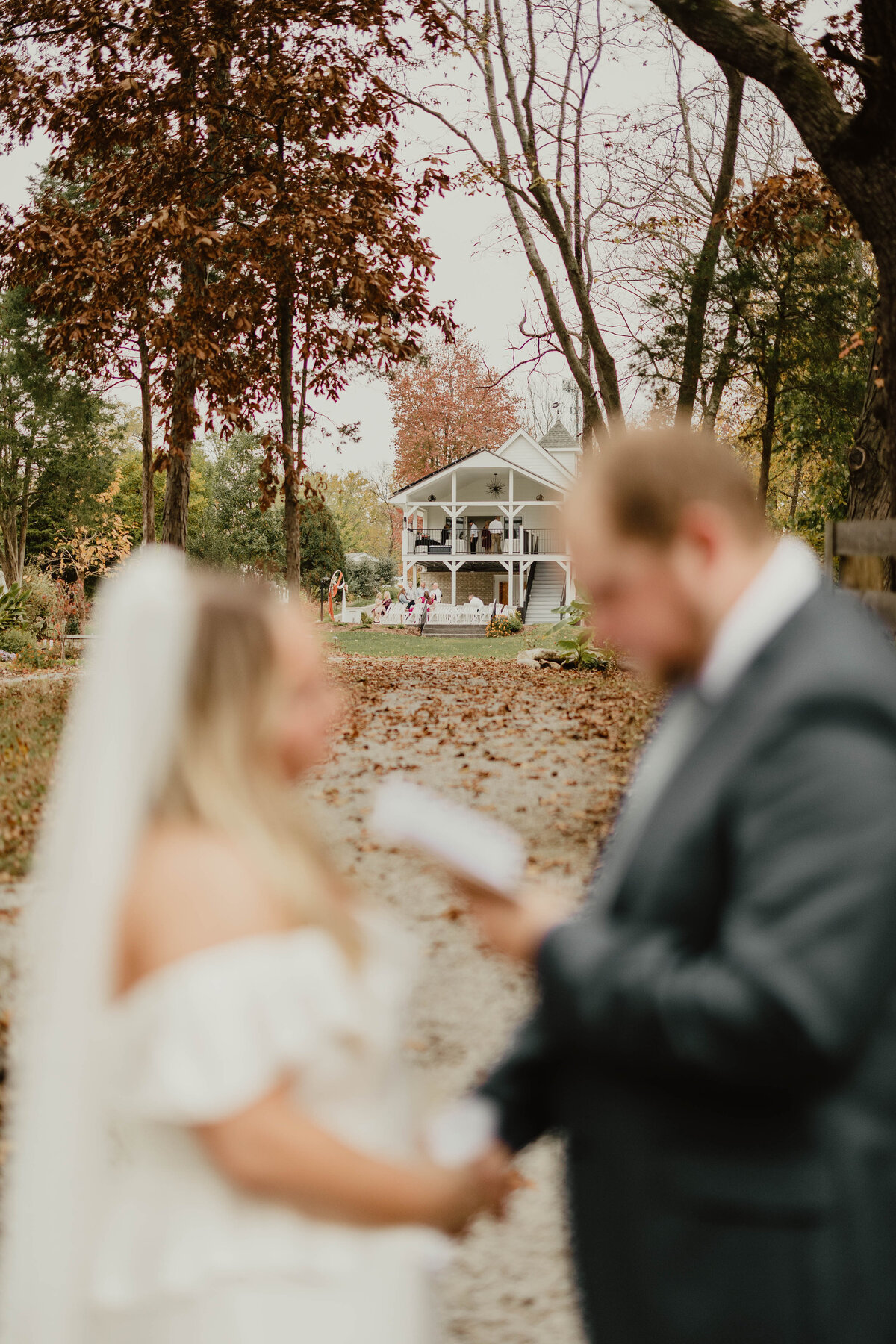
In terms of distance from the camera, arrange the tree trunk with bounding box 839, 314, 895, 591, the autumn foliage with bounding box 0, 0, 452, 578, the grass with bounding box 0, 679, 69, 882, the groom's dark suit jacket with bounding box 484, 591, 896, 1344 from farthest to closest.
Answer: the autumn foliage with bounding box 0, 0, 452, 578, the tree trunk with bounding box 839, 314, 895, 591, the grass with bounding box 0, 679, 69, 882, the groom's dark suit jacket with bounding box 484, 591, 896, 1344

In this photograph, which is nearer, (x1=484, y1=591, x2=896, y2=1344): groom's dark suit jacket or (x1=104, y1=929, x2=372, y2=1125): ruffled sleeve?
(x1=484, y1=591, x2=896, y2=1344): groom's dark suit jacket

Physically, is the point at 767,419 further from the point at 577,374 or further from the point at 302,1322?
the point at 302,1322

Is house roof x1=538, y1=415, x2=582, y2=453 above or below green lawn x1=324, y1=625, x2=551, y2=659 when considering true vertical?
above

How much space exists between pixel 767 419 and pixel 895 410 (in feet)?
43.0

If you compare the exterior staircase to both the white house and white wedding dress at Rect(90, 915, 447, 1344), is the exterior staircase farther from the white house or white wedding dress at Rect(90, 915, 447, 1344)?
white wedding dress at Rect(90, 915, 447, 1344)

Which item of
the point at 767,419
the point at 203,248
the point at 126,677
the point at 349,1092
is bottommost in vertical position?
the point at 349,1092

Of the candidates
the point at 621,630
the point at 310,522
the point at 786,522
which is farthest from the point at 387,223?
the point at 310,522

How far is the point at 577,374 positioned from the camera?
20.2m

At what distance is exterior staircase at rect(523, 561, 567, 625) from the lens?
5378 centimetres

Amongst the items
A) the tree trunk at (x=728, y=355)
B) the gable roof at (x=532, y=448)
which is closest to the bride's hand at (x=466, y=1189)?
the tree trunk at (x=728, y=355)

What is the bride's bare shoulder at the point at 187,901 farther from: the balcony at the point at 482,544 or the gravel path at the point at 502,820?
the balcony at the point at 482,544

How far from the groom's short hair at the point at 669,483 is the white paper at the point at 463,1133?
0.85 m

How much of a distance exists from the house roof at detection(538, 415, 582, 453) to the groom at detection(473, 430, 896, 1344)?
7072 cm

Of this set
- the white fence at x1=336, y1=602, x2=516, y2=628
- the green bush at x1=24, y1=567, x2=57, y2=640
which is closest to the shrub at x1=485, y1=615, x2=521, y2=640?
the white fence at x1=336, y1=602, x2=516, y2=628
